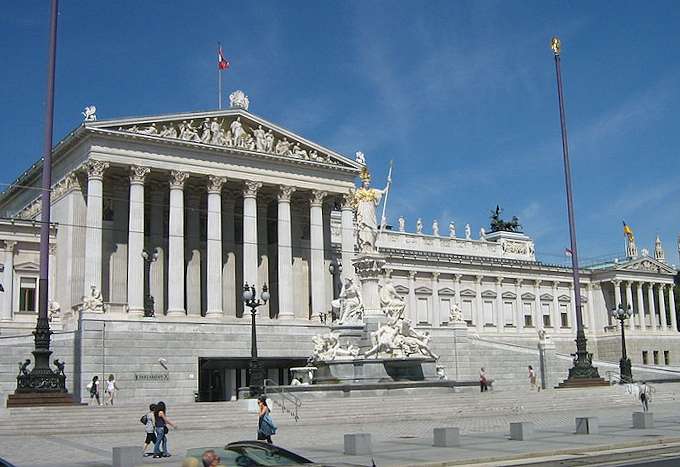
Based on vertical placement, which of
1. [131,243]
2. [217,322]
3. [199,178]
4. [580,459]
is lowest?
[580,459]

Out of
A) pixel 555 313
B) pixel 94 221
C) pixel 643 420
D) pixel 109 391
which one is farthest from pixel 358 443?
pixel 555 313

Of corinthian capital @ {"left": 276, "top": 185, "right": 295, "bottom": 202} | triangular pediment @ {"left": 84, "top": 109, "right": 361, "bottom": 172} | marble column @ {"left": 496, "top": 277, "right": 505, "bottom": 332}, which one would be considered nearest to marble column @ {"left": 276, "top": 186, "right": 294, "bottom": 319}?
A: corinthian capital @ {"left": 276, "top": 185, "right": 295, "bottom": 202}

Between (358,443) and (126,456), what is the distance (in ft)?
17.9

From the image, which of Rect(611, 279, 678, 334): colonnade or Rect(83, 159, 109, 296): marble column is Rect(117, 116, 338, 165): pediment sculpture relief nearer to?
Rect(83, 159, 109, 296): marble column

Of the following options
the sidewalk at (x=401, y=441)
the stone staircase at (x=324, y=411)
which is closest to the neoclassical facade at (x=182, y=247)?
the stone staircase at (x=324, y=411)

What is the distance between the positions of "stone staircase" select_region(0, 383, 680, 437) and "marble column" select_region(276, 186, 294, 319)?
925 inches

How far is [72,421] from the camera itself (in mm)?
29984

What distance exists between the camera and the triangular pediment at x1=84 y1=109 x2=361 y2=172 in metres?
57.0

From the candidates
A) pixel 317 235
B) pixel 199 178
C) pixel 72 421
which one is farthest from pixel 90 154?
pixel 72 421

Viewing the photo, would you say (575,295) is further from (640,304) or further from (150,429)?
(640,304)

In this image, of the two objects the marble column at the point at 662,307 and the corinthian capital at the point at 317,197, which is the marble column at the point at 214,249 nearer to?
the corinthian capital at the point at 317,197

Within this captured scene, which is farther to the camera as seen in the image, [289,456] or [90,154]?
[90,154]

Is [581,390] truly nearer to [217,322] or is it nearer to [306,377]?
[306,377]

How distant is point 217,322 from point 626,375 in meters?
25.4
